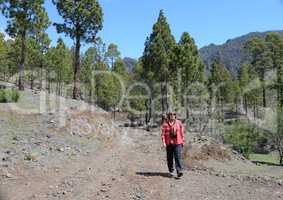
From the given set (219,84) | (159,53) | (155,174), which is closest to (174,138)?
(155,174)

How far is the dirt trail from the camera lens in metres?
11.3

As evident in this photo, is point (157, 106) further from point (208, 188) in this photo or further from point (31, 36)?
point (208, 188)

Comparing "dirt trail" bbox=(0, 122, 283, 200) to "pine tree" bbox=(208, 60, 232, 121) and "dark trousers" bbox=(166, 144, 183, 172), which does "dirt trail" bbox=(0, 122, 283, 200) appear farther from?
"pine tree" bbox=(208, 60, 232, 121)

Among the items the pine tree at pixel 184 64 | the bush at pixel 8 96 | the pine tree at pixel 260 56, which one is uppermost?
the pine tree at pixel 260 56

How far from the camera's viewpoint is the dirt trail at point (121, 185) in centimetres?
1127

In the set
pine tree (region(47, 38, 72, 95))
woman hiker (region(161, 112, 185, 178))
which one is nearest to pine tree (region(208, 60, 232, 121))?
pine tree (region(47, 38, 72, 95))

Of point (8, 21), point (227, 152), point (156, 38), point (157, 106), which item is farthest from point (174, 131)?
point (157, 106)

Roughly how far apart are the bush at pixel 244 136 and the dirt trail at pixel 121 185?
44.3 metres

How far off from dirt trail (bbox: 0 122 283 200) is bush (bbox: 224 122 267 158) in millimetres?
44284

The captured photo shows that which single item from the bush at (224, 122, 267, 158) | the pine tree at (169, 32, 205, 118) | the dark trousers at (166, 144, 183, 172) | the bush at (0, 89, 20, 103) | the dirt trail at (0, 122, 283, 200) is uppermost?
the pine tree at (169, 32, 205, 118)

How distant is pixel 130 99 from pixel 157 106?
26.1ft

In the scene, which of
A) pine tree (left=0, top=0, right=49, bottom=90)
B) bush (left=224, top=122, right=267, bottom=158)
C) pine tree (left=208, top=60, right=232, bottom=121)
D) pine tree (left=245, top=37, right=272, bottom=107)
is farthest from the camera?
pine tree (left=208, top=60, right=232, bottom=121)

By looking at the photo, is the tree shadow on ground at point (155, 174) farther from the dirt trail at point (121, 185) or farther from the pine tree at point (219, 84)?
the pine tree at point (219, 84)

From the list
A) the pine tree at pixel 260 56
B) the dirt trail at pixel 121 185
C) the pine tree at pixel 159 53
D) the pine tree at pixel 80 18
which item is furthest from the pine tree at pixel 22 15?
the pine tree at pixel 260 56
